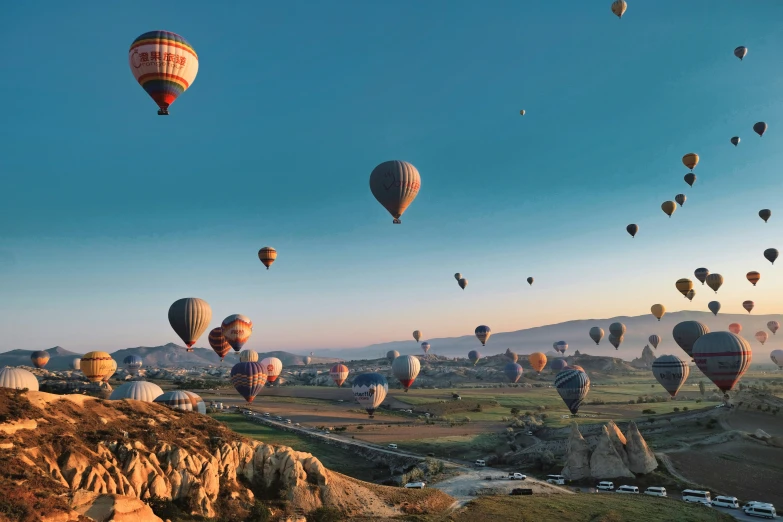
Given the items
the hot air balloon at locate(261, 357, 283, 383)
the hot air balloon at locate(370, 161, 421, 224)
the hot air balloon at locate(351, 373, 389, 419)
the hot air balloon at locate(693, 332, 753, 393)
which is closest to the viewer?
the hot air balloon at locate(370, 161, 421, 224)

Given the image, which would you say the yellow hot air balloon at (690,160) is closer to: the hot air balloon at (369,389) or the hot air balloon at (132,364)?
the hot air balloon at (369,389)

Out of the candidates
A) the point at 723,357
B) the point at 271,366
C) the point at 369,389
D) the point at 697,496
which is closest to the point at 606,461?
the point at 697,496

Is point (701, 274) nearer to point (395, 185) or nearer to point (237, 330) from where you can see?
point (395, 185)

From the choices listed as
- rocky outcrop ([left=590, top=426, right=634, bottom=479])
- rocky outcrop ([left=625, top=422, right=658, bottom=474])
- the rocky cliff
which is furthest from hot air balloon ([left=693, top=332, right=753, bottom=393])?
the rocky cliff

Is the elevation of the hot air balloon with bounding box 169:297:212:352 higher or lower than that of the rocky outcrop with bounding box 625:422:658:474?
higher

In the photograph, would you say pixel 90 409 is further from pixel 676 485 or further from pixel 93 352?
pixel 93 352

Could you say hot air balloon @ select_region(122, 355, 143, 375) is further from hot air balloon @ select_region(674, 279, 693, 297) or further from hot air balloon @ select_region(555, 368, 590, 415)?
hot air balloon @ select_region(674, 279, 693, 297)

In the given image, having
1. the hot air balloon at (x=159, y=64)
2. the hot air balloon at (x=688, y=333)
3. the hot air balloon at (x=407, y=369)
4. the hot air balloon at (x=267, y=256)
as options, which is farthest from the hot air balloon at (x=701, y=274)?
the hot air balloon at (x=159, y=64)
